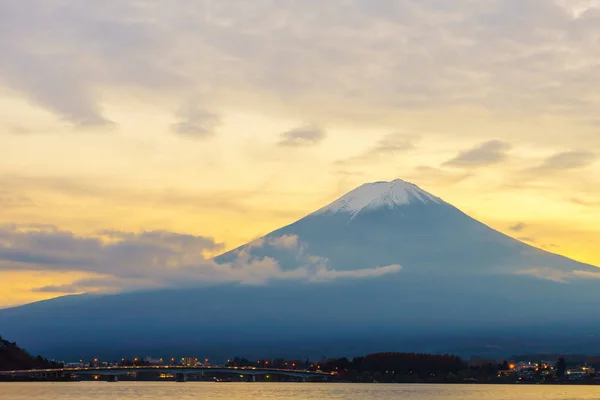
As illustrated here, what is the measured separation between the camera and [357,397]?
14200 centimetres

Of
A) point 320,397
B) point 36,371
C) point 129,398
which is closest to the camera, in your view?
point 129,398

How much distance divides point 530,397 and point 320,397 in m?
25.4

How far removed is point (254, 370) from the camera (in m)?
191

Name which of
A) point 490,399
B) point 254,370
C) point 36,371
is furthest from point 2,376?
point 490,399

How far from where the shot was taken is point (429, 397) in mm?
144250

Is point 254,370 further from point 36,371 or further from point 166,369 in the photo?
point 36,371

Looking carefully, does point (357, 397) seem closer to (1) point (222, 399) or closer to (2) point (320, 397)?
(2) point (320, 397)

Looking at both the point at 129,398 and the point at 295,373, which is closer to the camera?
the point at 129,398

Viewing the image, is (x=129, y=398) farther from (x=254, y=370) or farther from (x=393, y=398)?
(x=254, y=370)

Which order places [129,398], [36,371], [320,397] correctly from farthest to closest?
[36,371]
[320,397]
[129,398]

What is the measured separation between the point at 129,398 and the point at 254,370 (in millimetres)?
57768

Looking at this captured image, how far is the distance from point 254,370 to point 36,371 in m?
33.3

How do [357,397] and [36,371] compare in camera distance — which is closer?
[357,397]

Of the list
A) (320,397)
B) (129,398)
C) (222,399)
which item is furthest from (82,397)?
(320,397)
